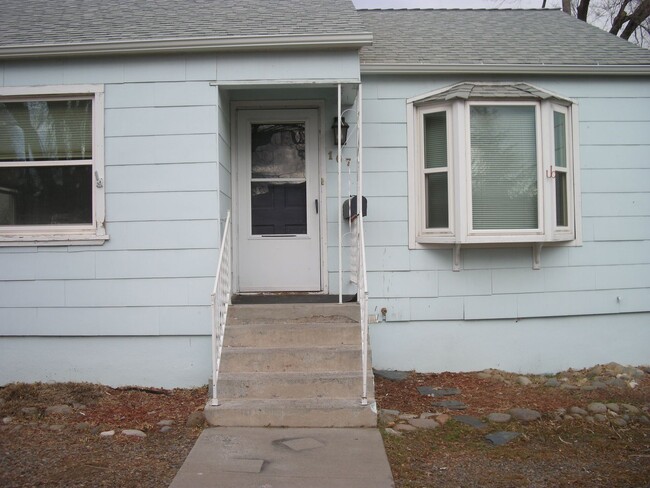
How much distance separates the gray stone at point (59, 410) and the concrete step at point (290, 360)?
142 centimetres

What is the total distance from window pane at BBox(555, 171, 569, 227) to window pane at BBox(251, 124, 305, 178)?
9.39ft

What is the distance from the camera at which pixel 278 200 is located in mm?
6688

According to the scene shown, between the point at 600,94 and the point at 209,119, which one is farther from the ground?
the point at 600,94

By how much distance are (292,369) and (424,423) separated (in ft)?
4.01

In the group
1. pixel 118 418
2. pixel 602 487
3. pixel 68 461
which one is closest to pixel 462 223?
pixel 602 487

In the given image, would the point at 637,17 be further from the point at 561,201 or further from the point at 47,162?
the point at 47,162

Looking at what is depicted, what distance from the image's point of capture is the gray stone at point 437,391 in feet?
18.8

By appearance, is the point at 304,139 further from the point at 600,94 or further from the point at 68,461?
the point at 68,461

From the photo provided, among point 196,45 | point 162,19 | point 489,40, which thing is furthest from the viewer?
point 489,40

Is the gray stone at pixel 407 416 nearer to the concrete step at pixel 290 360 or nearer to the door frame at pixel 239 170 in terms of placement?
the concrete step at pixel 290 360

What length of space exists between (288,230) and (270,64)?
1832 mm

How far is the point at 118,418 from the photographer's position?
5062mm

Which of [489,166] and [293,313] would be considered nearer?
[293,313]

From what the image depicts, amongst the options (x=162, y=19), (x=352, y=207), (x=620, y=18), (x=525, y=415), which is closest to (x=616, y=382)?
(x=525, y=415)
